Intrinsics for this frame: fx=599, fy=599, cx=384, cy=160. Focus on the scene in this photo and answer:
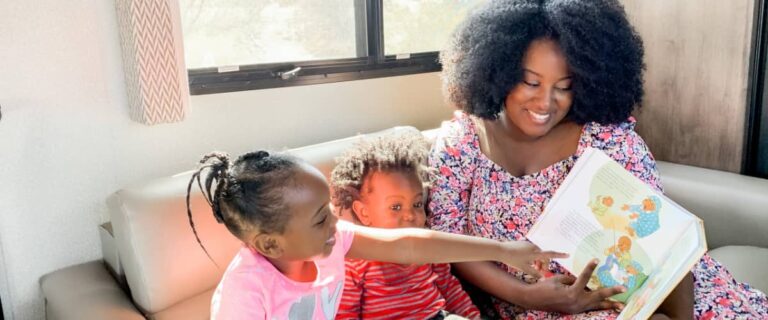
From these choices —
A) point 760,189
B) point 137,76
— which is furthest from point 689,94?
point 137,76

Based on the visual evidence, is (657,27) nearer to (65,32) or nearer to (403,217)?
(403,217)

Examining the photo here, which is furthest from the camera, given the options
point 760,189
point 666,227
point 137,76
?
point 760,189

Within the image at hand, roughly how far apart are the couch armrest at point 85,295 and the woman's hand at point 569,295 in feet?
2.99

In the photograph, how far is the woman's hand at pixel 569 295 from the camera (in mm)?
1335

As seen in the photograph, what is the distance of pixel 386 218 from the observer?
4.69 ft

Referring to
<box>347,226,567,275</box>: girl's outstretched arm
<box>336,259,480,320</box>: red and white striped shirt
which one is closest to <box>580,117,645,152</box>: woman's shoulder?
<box>347,226,567,275</box>: girl's outstretched arm

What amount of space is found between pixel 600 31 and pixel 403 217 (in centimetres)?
65

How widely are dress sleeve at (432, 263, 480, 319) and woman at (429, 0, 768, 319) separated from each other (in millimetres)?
37

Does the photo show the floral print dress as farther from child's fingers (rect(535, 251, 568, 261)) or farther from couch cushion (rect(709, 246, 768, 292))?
couch cushion (rect(709, 246, 768, 292))

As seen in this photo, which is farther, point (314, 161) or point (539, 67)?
point (314, 161)

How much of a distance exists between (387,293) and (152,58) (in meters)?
0.82

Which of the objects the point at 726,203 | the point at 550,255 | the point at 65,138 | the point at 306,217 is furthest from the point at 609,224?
the point at 65,138

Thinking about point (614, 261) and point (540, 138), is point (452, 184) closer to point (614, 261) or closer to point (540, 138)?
point (540, 138)

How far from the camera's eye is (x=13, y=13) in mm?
1366
